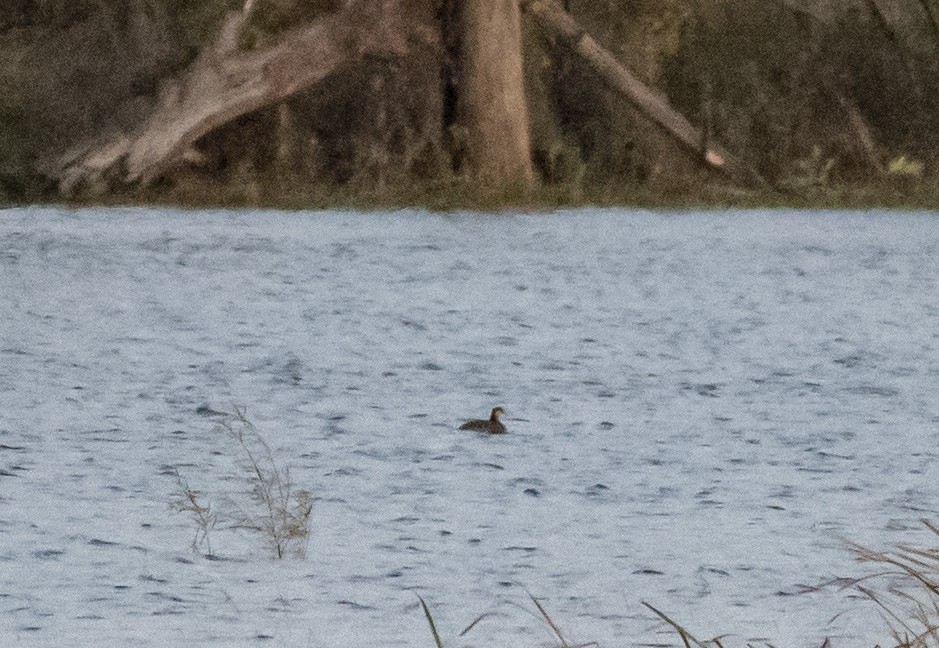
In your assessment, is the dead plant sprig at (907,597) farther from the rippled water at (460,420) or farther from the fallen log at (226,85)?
the fallen log at (226,85)

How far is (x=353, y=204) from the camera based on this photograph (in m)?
15.9

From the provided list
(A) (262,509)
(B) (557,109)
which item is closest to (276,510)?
(A) (262,509)

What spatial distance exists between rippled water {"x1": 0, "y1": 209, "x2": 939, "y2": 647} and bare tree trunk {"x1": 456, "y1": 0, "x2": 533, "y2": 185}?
86.9 inches

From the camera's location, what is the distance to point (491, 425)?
7.16 meters

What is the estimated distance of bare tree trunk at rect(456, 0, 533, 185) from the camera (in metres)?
16.7

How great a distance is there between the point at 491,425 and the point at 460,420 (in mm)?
460

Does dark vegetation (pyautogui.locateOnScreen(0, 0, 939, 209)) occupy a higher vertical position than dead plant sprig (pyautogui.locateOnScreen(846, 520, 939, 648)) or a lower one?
higher

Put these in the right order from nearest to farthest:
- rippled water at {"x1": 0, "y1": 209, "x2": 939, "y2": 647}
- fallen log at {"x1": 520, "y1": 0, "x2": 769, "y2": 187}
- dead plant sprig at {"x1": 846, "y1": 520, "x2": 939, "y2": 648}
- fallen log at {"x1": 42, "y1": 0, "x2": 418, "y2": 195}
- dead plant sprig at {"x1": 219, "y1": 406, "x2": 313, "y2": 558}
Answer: dead plant sprig at {"x1": 846, "y1": 520, "x2": 939, "y2": 648}, rippled water at {"x1": 0, "y1": 209, "x2": 939, "y2": 647}, dead plant sprig at {"x1": 219, "y1": 406, "x2": 313, "y2": 558}, fallen log at {"x1": 42, "y1": 0, "x2": 418, "y2": 195}, fallen log at {"x1": 520, "y1": 0, "x2": 769, "y2": 187}

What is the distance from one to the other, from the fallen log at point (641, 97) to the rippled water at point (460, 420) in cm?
285

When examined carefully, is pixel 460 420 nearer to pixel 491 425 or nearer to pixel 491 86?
pixel 491 425

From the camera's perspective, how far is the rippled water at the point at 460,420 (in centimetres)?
474

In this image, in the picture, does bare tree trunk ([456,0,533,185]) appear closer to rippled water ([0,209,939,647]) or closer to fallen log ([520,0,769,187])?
fallen log ([520,0,769,187])

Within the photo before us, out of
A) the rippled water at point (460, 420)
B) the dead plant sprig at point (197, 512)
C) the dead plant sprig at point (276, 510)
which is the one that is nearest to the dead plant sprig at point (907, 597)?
the rippled water at point (460, 420)

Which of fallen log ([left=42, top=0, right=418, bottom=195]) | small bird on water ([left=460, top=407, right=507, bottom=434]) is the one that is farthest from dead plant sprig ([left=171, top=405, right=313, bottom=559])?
fallen log ([left=42, top=0, right=418, bottom=195])
